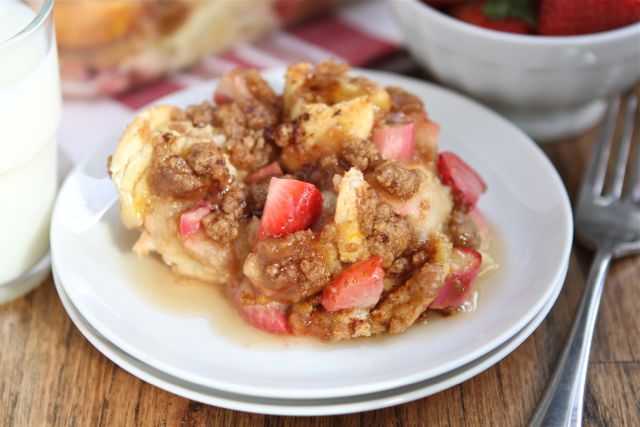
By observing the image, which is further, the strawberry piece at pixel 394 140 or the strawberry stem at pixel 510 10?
the strawberry stem at pixel 510 10

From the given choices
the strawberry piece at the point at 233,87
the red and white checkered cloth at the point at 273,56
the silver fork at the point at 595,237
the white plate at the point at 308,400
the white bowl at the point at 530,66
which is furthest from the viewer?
the red and white checkered cloth at the point at 273,56

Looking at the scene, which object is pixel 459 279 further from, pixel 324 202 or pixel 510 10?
pixel 510 10

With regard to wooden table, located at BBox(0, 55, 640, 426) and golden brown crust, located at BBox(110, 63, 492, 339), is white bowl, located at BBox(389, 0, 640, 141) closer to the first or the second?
golden brown crust, located at BBox(110, 63, 492, 339)

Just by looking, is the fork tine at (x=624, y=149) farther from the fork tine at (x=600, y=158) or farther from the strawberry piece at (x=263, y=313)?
the strawberry piece at (x=263, y=313)

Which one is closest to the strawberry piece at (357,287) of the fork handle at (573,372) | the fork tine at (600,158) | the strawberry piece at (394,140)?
the strawberry piece at (394,140)

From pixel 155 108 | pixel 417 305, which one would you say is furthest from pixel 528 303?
pixel 155 108

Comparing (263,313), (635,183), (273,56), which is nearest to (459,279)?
(263,313)

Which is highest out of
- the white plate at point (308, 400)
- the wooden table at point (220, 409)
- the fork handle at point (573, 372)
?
the white plate at point (308, 400)

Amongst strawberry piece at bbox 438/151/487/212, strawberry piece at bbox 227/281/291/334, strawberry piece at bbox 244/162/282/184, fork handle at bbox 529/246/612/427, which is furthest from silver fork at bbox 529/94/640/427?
strawberry piece at bbox 244/162/282/184
